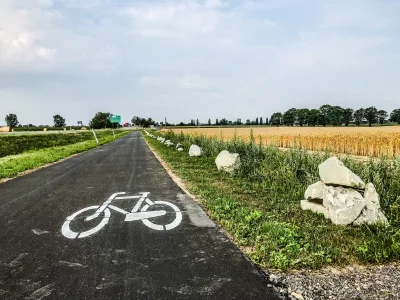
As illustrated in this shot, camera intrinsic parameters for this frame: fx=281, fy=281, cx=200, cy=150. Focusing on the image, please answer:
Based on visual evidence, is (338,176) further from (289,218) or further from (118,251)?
(118,251)

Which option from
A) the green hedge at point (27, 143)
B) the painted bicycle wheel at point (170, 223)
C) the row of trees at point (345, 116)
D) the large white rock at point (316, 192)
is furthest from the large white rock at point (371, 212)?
the row of trees at point (345, 116)

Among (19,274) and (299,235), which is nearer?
(19,274)

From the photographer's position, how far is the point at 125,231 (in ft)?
17.1

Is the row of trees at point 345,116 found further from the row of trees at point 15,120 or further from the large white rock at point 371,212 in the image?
the row of trees at point 15,120

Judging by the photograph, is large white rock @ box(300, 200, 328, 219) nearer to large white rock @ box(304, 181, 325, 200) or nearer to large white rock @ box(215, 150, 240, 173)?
large white rock @ box(304, 181, 325, 200)

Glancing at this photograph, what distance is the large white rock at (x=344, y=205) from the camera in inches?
Result: 210

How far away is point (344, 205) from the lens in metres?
5.41

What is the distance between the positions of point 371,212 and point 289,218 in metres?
1.49

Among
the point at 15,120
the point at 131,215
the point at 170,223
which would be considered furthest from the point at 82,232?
the point at 15,120

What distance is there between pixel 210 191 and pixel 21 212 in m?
4.78

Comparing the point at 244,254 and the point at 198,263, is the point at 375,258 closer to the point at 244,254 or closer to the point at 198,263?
the point at 244,254

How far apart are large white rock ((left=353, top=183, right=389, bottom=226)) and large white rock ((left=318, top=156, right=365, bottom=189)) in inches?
9.5

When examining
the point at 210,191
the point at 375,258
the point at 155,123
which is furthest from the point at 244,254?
the point at 155,123

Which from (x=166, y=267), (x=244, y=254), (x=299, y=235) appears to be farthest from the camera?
(x=299, y=235)
